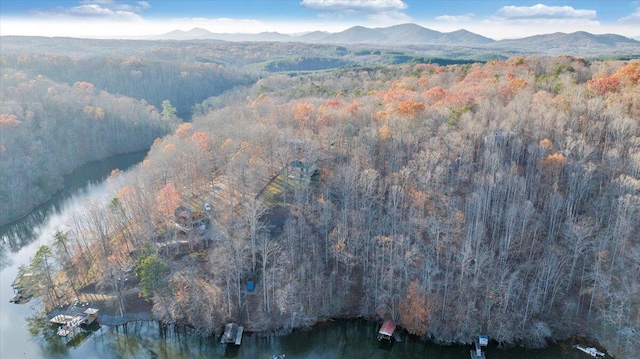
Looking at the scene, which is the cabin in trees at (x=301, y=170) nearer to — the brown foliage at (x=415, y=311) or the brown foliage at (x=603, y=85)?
the brown foliage at (x=415, y=311)

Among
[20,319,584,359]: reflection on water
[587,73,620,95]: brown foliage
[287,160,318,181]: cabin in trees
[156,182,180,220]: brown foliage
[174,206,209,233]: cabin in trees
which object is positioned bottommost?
[20,319,584,359]: reflection on water

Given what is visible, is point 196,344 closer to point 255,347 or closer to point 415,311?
point 255,347

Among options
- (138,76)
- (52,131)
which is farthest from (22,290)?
(138,76)

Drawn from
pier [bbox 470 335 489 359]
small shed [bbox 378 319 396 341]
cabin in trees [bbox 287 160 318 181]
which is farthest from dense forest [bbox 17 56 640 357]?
small shed [bbox 378 319 396 341]

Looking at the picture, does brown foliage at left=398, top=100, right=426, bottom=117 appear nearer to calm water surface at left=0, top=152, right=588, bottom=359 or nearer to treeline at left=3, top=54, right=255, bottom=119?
calm water surface at left=0, top=152, right=588, bottom=359

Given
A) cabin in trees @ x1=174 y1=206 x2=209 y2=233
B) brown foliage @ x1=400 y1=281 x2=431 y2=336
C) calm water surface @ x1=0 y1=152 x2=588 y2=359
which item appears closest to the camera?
calm water surface @ x1=0 y1=152 x2=588 y2=359

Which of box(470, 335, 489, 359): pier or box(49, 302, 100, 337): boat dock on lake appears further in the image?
box(49, 302, 100, 337): boat dock on lake
